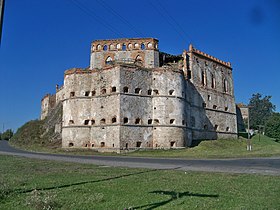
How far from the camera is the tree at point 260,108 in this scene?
79.4 metres

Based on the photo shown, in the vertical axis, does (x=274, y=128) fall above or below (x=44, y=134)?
above

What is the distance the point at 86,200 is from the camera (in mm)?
6090

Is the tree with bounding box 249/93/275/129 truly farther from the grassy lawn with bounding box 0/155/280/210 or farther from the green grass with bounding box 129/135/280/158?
the grassy lawn with bounding box 0/155/280/210

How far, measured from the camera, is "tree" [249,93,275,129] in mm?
79425

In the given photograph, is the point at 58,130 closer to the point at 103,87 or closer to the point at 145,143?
the point at 103,87

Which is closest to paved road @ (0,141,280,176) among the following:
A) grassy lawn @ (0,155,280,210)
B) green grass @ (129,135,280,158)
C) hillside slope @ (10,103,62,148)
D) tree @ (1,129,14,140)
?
grassy lawn @ (0,155,280,210)

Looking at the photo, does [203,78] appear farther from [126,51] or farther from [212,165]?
[212,165]

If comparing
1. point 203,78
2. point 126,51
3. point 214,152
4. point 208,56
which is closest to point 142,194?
point 214,152

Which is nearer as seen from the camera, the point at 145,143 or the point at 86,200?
the point at 86,200

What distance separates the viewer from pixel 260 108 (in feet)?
274

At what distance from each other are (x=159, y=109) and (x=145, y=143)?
4064 mm

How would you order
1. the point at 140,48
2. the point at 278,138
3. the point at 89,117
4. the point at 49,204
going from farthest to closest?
the point at 278,138 → the point at 140,48 → the point at 89,117 → the point at 49,204

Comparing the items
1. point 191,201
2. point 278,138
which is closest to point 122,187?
point 191,201

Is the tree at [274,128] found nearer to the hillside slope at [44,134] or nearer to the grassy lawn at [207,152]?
the grassy lawn at [207,152]
